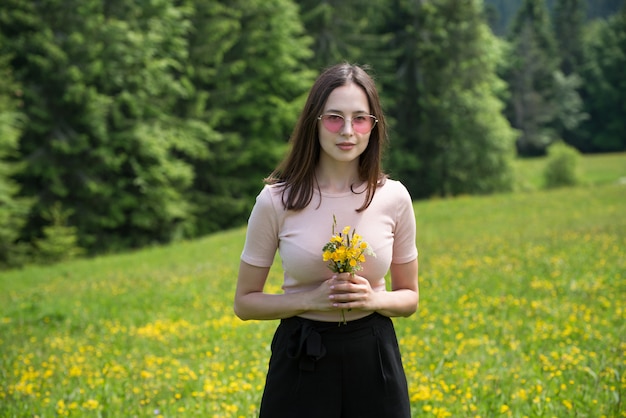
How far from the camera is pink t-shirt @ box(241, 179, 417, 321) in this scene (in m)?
2.55

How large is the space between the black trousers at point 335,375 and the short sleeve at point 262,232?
31 centimetres

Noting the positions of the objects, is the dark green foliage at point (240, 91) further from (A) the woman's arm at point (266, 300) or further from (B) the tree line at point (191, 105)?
(A) the woman's arm at point (266, 300)

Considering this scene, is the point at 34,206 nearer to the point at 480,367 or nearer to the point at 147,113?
the point at 147,113

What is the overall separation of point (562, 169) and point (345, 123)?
103 ft

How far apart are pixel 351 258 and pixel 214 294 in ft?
26.4

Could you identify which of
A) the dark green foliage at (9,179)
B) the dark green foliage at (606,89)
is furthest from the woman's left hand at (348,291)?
the dark green foliage at (606,89)

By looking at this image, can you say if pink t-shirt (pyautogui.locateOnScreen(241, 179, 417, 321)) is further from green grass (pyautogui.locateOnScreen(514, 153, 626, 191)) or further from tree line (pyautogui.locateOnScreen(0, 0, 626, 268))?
Result: green grass (pyautogui.locateOnScreen(514, 153, 626, 191))

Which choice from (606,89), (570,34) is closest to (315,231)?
(606,89)

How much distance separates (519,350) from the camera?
20.0ft

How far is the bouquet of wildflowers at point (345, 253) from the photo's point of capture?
2.35 metres

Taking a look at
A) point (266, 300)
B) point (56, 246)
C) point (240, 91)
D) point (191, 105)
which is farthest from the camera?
point (240, 91)

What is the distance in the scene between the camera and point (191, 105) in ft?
91.6

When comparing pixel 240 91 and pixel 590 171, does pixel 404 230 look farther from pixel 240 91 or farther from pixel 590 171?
pixel 590 171

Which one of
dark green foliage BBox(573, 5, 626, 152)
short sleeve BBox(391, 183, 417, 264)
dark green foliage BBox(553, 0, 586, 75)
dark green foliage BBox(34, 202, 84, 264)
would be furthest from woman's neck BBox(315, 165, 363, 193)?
dark green foliage BBox(553, 0, 586, 75)
